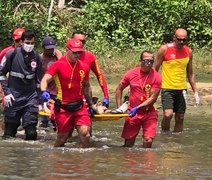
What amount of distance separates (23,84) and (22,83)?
21mm

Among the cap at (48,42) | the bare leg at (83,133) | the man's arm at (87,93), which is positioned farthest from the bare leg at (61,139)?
the cap at (48,42)

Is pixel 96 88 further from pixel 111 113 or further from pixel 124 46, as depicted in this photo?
pixel 111 113

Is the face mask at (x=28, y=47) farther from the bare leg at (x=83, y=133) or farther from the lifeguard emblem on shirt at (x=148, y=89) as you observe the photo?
the lifeguard emblem on shirt at (x=148, y=89)

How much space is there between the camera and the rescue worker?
35.2ft

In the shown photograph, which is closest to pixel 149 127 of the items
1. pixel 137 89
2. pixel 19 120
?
pixel 137 89

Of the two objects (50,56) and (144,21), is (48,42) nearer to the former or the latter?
(50,56)

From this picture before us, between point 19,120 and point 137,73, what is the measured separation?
1.98 metres

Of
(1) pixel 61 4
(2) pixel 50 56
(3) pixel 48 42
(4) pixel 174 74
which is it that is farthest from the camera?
(1) pixel 61 4

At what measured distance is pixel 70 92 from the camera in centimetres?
987

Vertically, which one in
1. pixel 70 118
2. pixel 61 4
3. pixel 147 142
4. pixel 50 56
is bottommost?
pixel 147 142

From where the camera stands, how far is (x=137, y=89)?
1038 cm

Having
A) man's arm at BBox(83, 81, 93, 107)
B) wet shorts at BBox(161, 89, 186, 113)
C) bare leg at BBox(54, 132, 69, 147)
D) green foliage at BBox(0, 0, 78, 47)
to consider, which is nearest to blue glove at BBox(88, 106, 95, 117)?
man's arm at BBox(83, 81, 93, 107)

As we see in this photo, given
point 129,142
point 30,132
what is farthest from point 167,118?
point 30,132

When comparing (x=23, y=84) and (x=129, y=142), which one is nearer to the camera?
(x=129, y=142)
